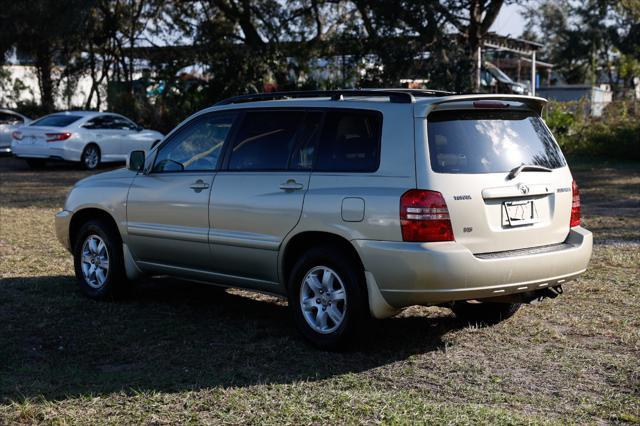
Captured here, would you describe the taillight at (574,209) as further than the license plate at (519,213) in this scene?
Yes

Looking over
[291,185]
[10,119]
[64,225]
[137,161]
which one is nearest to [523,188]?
[291,185]

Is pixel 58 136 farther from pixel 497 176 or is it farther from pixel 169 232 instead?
pixel 497 176

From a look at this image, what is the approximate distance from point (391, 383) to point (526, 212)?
155 cm

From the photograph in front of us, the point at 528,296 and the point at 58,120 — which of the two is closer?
the point at 528,296

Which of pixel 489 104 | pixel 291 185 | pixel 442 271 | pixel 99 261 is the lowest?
pixel 99 261

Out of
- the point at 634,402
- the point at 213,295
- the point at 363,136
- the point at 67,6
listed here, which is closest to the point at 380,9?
the point at 67,6

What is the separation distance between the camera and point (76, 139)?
22.3m

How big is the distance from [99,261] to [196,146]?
4.72ft

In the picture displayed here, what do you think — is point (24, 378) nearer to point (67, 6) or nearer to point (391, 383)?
point (391, 383)

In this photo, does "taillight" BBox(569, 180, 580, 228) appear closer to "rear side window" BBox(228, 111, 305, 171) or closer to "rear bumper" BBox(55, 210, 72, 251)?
"rear side window" BBox(228, 111, 305, 171)

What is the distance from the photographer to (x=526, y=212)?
629 centimetres

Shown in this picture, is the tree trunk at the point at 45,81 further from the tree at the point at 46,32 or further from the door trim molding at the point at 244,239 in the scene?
the door trim molding at the point at 244,239

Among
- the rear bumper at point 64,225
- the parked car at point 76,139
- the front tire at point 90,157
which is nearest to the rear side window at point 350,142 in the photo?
the rear bumper at point 64,225

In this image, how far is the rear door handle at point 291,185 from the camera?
652 cm
